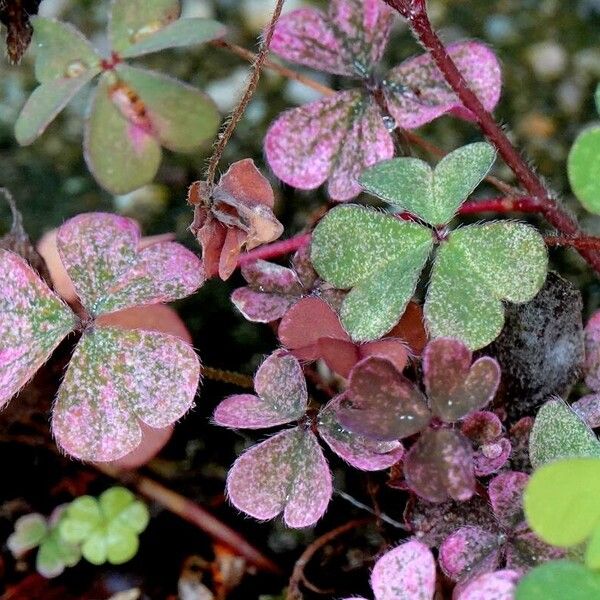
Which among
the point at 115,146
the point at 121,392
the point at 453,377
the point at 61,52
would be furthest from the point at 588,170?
the point at 61,52

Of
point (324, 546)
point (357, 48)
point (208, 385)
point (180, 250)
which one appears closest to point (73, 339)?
point (208, 385)

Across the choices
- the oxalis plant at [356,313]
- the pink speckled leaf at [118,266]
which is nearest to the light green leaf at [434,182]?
the oxalis plant at [356,313]

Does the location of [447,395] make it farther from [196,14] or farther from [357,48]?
[196,14]

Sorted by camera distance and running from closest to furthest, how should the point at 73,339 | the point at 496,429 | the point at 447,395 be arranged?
1. the point at 447,395
2. the point at 496,429
3. the point at 73,339

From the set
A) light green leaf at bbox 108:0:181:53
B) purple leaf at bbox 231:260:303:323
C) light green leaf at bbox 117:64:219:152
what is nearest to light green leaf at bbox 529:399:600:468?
purple leaf at bbox 231:260:303:323

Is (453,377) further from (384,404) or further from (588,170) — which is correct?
(588,170)

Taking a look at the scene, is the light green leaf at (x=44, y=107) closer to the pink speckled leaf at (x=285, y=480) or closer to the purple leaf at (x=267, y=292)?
the purple leaf at (x=267, y=292)

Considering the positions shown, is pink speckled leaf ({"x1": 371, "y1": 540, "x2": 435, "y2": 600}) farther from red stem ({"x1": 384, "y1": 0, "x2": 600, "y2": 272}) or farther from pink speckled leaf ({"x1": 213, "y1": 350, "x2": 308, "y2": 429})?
red stem ({"x1": 384, "y1": 0, "x2": 600, "y2": 272})
